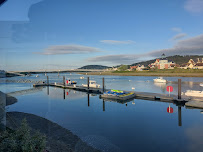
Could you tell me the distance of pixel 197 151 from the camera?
22.5ft

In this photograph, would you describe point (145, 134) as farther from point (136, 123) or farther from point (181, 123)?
point (181, 123)

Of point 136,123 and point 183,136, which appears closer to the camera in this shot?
point 183,136

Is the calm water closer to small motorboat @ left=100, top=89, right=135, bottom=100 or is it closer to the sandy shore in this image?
the sandy shore

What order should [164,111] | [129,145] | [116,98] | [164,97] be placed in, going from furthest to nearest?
Result: [116,98] → [164,97] → [164,111] → [129,145]

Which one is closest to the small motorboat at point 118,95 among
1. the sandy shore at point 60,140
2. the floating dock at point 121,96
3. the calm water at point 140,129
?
the floating dock at point 121,96

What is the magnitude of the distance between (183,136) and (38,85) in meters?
34.3

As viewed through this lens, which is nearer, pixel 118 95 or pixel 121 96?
pixel 121 96

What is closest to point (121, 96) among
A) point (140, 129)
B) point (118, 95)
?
point (118, 95)

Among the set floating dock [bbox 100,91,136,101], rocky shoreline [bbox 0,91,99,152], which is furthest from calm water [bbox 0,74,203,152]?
floating dock [bbox 100,91,136,101]

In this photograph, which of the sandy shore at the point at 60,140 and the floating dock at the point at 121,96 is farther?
the floating dock at the point at 121,96

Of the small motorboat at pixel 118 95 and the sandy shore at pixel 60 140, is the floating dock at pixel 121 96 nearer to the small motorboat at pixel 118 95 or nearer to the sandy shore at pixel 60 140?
the small motorboat at pixel 118 95

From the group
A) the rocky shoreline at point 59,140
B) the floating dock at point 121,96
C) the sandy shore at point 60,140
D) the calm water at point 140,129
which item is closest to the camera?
the rocky shoreline at point 59,140

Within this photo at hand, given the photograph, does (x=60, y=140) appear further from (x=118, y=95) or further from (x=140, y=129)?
(x=118, y=95)

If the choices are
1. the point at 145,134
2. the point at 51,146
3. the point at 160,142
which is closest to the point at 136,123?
the point at 145,134
